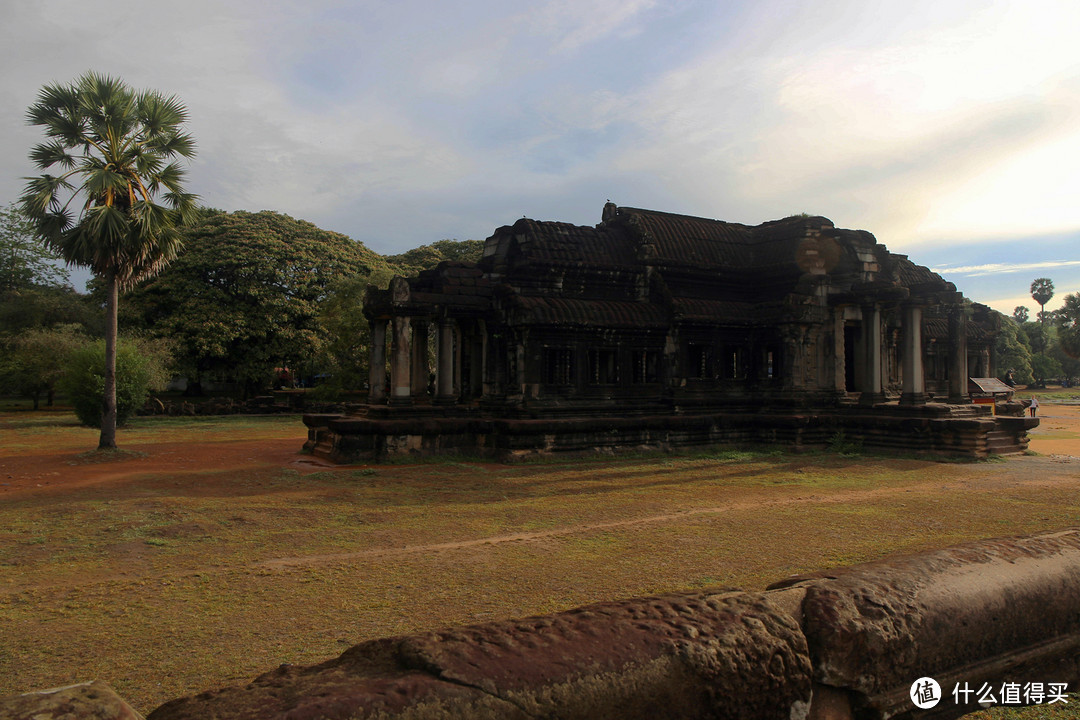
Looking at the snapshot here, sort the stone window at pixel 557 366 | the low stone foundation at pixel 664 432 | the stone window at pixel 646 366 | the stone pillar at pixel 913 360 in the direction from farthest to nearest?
the stone window at pixel 646 366 < the stone pillar at pixel 913 360 < the stone window at pixel 557 366 < the low stone foundation at pixel 664 432

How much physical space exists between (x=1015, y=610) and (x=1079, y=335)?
6496 cm

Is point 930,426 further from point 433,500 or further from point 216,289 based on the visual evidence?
point 216,289

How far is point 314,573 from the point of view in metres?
6.36

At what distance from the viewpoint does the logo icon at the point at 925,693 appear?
9.61ft

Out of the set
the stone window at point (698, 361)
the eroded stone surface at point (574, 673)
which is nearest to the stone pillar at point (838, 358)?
the stone window at point (698, 361)

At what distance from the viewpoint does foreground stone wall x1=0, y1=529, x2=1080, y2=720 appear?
6.98 ft

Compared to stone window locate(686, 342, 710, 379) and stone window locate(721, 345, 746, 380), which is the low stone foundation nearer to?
stone window locate(686, 342, 710, 379)

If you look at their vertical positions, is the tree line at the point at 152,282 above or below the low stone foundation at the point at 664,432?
above

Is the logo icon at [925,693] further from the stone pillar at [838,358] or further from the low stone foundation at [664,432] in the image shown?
the stone pillar at [838,358]

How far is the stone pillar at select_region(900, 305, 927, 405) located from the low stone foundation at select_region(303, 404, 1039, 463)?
2.04 ft

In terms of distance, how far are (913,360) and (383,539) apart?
47.3 ft

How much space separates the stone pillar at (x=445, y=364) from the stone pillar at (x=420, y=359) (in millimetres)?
357

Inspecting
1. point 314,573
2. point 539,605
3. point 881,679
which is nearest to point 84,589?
point 314,573

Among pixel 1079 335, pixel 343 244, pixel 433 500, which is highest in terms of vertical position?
pixel 343 244
